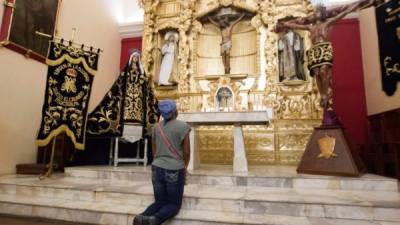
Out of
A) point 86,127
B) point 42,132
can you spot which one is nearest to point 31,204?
point 42,132

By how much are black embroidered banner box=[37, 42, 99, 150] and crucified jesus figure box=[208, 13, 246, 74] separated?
274cm

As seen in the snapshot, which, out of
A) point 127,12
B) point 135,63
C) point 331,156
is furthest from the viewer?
point 127,12

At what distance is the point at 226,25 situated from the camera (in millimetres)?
6266

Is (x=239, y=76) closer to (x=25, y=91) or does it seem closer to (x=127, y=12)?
(x=127, y=12)

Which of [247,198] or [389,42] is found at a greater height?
[389,42]

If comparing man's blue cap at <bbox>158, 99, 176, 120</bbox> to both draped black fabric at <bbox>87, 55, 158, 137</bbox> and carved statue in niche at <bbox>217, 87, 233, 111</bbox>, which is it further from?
carved statue in niche at <bbox>217, 87, 233, 111</bbox>

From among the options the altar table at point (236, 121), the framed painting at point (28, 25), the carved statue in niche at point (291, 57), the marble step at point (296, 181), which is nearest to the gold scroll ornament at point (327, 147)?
the marble step at point (296, 181)

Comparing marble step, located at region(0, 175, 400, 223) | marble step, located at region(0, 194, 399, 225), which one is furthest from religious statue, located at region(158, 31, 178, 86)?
marble step, located at region(0, 194, 399, 225)

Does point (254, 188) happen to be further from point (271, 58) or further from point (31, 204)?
point (271, 58)

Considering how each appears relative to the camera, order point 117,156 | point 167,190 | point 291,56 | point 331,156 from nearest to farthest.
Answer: point 167,190 < point 331,156 < point 117,156 < point 291,56

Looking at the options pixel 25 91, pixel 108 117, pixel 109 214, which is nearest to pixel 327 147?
pixel 109 214

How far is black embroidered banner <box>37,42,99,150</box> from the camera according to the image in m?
4.15

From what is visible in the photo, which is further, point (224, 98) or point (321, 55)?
point (224, 98)

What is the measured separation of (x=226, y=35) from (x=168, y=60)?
1454 mm
